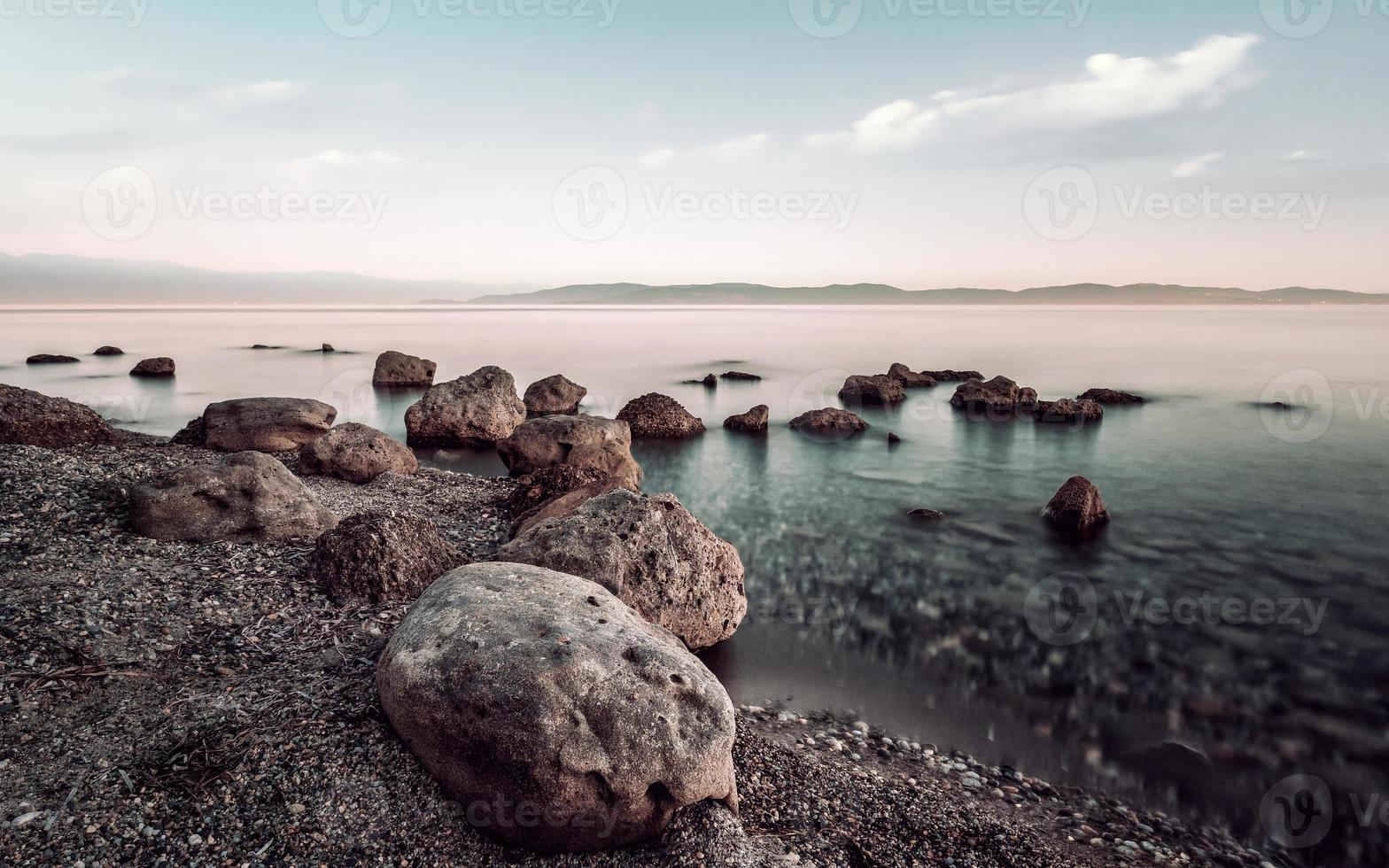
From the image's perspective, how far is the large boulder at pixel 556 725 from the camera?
13.0 feet

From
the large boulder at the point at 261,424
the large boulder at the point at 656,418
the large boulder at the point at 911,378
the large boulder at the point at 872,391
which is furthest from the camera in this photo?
the large boulder at the point at 911,378

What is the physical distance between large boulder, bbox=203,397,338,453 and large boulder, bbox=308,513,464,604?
8.03 m

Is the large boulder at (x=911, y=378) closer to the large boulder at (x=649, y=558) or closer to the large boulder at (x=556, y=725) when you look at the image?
the large boulder at (x=649, y=558)

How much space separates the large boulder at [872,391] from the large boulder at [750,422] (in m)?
5.32

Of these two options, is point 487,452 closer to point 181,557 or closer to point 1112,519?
point 181,557

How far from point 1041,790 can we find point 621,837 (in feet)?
10.6

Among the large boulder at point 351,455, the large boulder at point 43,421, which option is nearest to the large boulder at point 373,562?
the large boulder at point 351,455

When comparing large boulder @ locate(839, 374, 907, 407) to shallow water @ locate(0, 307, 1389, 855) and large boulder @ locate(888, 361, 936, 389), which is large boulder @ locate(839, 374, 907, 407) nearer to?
shallow water @ locate(0, 307, 1389, 855)

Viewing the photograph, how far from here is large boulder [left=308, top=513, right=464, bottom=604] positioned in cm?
640

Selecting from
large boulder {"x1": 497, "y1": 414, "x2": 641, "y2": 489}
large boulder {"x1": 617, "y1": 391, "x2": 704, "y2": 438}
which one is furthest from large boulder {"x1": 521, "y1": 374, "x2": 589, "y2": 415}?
large boulder {"x1": 497, "y1": 414, "x2": 641, "y2": 489}

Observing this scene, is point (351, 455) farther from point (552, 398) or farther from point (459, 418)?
point (552, 398)

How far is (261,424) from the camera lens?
14.2 meters

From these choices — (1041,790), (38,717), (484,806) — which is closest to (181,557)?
(38,717)

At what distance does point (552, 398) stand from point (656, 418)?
3890mm
